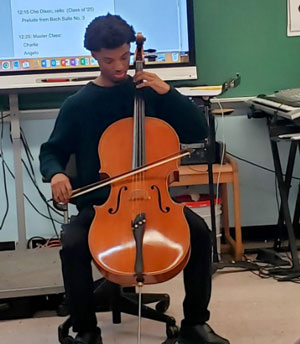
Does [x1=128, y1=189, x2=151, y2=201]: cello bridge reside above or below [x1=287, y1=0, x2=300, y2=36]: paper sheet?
below

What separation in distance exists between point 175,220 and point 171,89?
458 mm

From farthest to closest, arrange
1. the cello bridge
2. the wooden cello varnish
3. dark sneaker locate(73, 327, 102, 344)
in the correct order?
dark sneaker locate(73, 327, 102, 344) → the cello bridge → the wooden cello varnish

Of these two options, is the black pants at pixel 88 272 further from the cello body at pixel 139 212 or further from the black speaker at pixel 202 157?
the black speaker at pixel 202 157

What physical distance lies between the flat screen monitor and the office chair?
0.86 metres

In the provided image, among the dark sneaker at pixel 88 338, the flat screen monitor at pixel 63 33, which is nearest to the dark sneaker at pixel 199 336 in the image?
the dark sneaker at pixel 88 338

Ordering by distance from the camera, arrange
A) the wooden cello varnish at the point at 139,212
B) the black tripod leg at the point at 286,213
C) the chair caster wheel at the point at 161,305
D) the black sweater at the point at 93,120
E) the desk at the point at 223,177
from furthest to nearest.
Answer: the desk at the point at 223,177, the black tripod leg at the point at 286,213, the chair caster wheel at the point at 161,305, the black sweater at the point at 93,120, the wooden cello varnish at the point at 139,212

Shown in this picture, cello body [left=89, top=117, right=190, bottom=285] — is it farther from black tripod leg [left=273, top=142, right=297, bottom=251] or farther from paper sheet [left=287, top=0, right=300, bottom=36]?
paper sheet [left=287, top=0, right=300, bottom=36]

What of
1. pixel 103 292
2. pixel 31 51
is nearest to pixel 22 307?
pixel 103 292

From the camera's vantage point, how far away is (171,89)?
1.81m

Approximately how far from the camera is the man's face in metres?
1.73

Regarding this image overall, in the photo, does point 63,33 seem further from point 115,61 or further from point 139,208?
point 139,208

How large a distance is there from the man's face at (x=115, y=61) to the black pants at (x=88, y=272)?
43cm

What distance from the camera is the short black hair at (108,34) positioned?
1.72 meters

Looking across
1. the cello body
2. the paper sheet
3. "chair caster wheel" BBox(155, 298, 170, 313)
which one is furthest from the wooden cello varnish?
the paper sheet
